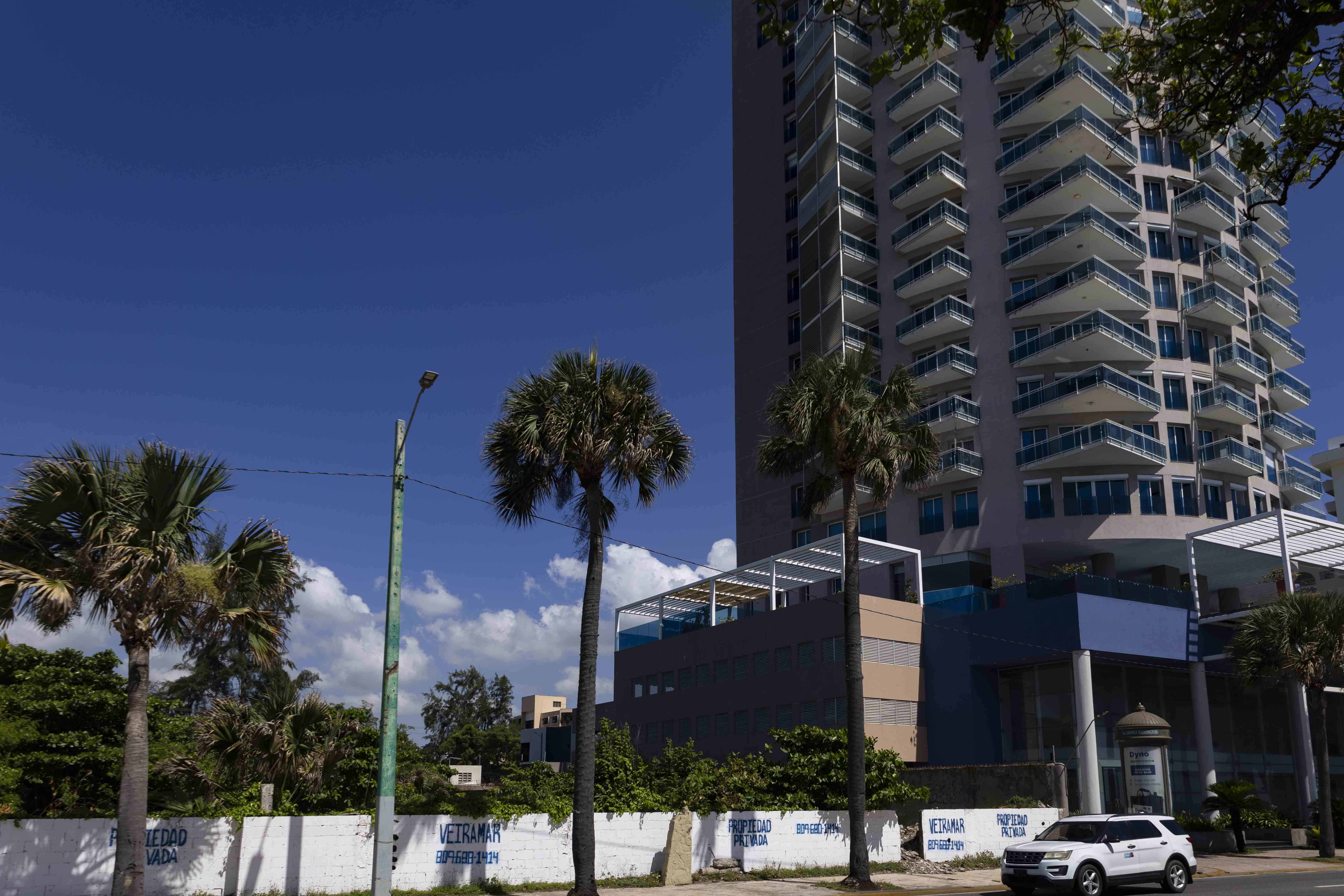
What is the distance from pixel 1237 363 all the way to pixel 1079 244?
35.3ft

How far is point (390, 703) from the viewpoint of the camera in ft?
59.6

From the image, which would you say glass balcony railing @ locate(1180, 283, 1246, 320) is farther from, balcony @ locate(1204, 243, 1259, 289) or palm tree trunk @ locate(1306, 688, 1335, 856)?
palm tree trunk @ locate(1306, 688, 1335, 856)

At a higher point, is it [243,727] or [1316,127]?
[1316,127]

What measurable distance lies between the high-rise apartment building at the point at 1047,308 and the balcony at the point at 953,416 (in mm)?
121

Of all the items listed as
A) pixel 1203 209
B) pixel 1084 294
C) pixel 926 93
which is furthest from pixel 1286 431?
pixel 926 93

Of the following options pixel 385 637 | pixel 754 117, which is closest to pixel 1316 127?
pixel 385 637

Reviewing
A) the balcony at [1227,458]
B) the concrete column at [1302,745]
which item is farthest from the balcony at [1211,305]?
the concrete column at [1302,745]

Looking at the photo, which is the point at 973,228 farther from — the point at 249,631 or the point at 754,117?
the point at 249,631

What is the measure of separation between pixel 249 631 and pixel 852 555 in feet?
46.4

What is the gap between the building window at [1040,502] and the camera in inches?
2080

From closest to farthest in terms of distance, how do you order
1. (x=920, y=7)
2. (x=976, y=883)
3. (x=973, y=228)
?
(x=920, y=7) → (x=976, y=883) → (x=973, y=228)

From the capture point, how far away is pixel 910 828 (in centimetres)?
3072

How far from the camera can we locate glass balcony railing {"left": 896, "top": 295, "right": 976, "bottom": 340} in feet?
189

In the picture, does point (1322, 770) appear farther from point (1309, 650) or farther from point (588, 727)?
point (588, 727)
